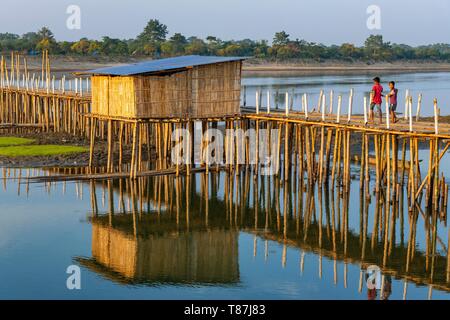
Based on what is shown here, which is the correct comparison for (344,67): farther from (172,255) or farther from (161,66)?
(172,255)

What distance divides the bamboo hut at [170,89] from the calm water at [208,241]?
102 inches

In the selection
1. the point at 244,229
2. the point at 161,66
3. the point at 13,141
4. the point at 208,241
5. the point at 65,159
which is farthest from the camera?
the point at 13,141

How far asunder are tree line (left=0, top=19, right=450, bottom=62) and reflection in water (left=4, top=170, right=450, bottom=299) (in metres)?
71.5

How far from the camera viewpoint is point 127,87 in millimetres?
30844

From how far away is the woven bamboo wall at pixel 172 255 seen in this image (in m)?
20.9

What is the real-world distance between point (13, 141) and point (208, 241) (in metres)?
18.0

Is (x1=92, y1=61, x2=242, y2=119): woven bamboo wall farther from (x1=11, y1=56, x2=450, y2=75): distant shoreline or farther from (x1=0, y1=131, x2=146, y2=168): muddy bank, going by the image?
(x1=11, y1=56, x2=450, y2=75): distant shoreline

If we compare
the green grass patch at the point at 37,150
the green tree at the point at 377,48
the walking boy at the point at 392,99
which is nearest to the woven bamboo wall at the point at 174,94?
the green grass patch at the point at 37,150

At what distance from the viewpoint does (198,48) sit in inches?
4894

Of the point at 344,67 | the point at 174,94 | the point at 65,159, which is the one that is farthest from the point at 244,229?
the point at 344,67

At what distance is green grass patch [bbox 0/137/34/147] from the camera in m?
38.6

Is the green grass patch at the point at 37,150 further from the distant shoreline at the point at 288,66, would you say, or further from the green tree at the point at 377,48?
the green tree at the point at 377,48
